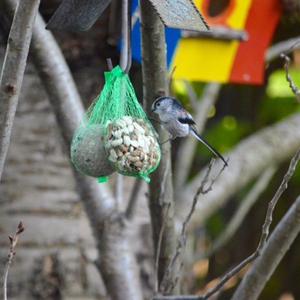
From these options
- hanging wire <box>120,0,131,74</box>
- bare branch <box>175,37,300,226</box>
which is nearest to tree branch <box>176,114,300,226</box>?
bare branch <box>175,37,300,226</box>

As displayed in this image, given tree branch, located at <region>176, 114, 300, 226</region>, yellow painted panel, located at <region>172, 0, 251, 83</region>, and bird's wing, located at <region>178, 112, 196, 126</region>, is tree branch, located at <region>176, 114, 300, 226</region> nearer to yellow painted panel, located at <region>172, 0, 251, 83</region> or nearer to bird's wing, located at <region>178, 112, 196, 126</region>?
yellow painted panel, located at <region>172, 0, 251, 83</region>

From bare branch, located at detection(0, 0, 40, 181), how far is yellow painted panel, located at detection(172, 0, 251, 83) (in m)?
1.33

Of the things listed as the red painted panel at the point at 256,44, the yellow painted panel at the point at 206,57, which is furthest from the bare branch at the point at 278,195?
the red painted panel at the point at 256,44

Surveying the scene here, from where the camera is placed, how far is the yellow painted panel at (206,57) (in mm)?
2629

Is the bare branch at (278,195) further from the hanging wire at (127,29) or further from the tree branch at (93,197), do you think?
the tree branch at (93,197)

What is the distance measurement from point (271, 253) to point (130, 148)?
0.46m

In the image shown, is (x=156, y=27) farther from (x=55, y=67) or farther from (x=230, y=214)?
(x=230, y=214)

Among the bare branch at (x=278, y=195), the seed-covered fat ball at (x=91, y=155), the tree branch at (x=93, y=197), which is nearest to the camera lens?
the bare branch at (x=278, y=195)

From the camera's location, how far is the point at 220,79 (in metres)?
2.68

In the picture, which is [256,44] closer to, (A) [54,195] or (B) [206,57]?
(B) [206,57]

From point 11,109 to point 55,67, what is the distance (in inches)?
23.9

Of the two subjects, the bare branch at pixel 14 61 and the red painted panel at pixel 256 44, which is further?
the red painted panel at pixel 256 44

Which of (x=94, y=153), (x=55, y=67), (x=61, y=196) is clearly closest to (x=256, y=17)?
(x=61, y=196)

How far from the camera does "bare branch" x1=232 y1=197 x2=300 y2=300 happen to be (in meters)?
1.67
